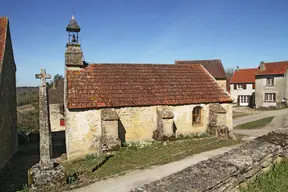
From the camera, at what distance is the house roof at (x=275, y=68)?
36812 millimetres

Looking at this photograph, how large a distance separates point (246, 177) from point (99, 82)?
13.6m

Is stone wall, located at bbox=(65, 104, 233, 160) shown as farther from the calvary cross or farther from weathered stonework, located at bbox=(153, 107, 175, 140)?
the calvary cross

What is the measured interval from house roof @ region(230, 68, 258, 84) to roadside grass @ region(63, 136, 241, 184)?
1232 inches

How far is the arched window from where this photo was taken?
18.3 m

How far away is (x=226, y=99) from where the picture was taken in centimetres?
1912

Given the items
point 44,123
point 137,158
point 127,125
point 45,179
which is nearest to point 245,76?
point 127,125

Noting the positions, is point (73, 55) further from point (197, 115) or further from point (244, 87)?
point (244, 87)

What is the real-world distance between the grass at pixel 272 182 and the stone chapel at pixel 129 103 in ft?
33.6

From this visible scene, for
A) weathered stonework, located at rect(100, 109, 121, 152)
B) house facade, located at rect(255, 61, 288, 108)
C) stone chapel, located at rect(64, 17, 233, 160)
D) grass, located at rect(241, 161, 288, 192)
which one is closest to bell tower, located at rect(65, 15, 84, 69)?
stone chapel, located at rect(64, 17, 233, 160)

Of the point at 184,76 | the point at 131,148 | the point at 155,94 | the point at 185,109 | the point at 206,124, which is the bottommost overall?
the point at 131,148

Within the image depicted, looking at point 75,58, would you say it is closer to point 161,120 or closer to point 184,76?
point 161,120

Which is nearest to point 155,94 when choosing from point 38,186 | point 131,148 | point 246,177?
point 131,148

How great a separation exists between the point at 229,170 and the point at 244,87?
44743mm

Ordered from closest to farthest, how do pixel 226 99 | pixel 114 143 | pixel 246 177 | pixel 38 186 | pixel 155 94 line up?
pixel 246 177 → pixel 38 186 → pixel 114 143 → pixel 155 94 → pixel 226 99
